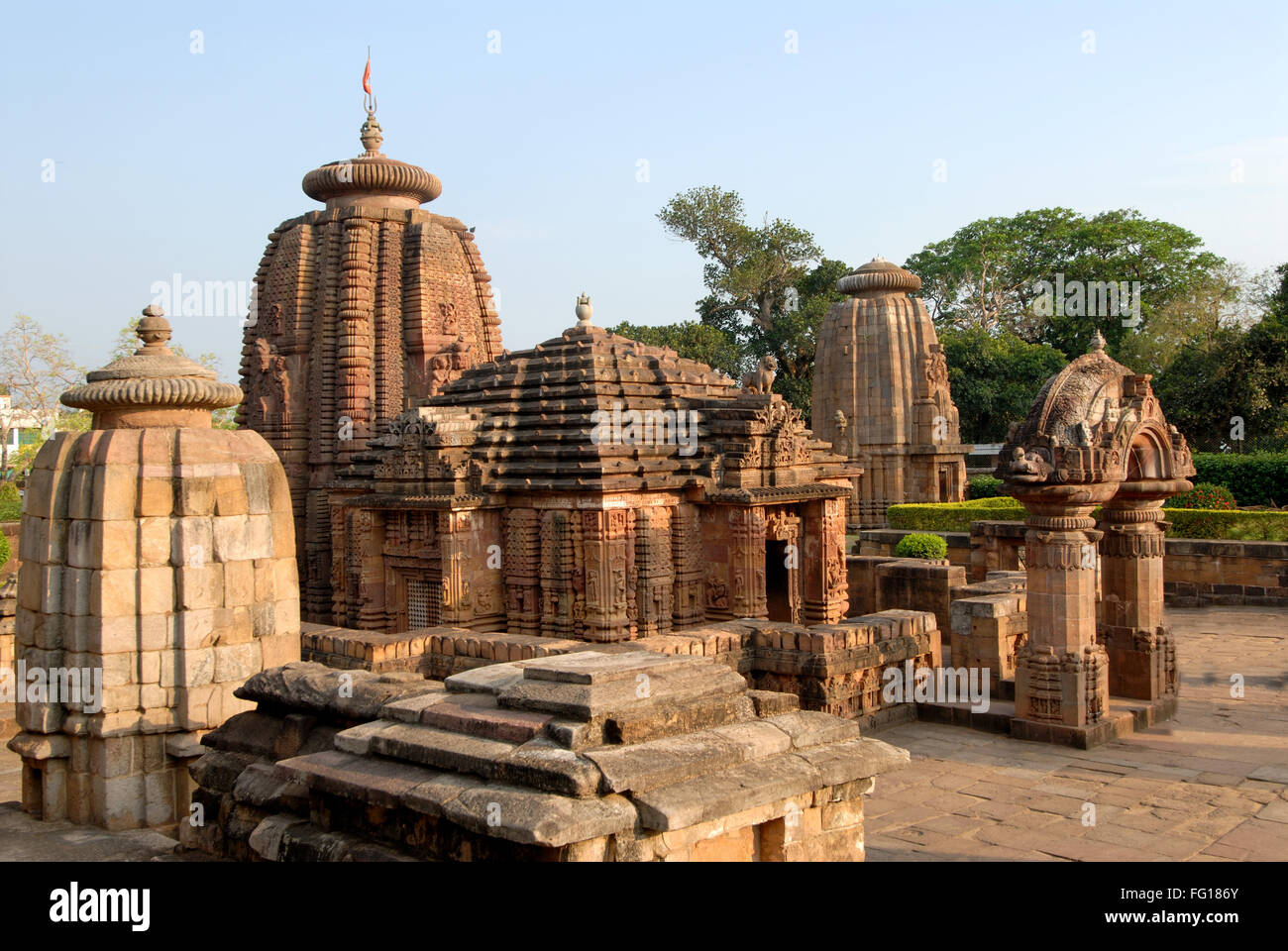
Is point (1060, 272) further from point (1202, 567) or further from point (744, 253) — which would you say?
point (1202, 567)

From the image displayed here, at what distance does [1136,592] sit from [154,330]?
1081 cm

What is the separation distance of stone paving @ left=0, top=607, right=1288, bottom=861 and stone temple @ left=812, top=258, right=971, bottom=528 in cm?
1910

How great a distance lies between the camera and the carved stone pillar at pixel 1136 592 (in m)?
12.2

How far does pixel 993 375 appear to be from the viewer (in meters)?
47.1

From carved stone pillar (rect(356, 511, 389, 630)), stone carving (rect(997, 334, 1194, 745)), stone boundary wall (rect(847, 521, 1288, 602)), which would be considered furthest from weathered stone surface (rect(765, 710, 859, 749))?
stone boundary wall (rect(847, 521, 1288, 602))

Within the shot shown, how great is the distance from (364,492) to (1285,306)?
32.3 metres

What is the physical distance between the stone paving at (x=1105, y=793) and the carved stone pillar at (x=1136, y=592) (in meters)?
0.60

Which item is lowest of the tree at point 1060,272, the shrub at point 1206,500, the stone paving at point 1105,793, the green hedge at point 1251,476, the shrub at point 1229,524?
the stone paving at point 1105,793

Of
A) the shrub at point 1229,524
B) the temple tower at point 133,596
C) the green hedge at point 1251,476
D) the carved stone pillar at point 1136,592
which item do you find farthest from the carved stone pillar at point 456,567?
the green hedge at point 1251,476

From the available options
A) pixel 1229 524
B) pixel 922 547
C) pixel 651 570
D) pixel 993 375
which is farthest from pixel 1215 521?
pixel 993 375

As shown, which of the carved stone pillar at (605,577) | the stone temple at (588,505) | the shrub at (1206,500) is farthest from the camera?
the shrub at (1206,500)

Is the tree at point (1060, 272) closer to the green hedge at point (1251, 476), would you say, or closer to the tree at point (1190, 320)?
the tree at point (1190, 320)

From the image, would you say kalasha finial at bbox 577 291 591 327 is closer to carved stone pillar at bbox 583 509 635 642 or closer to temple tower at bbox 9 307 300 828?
carved stone pillar at bbox 583 509 635 642

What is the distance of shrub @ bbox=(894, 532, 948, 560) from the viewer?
825 inches
